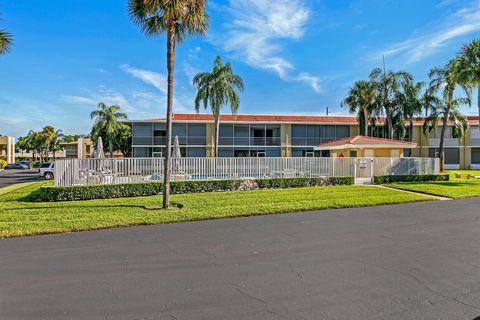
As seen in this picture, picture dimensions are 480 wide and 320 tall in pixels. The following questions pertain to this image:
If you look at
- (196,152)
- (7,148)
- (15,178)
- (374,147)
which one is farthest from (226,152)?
(7,148)

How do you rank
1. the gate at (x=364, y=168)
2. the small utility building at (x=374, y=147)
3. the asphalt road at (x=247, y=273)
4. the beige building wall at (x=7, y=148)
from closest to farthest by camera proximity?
the asphalt road at (x=247, y=273)
the gate at (x=364, y=168)
the small utility building at (x=374, y=147)
the beige building wall at (x=7, y=148)

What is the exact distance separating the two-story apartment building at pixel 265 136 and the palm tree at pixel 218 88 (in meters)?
7.33

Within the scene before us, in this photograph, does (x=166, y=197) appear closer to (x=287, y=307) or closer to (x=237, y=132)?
(x=287, y=307)

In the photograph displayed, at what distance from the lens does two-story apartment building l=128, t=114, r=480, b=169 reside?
3606 centimetres

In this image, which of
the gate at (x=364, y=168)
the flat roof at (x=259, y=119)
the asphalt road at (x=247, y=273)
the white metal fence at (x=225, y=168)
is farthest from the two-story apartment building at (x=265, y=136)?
the asphalt road at (x=247, y=273)

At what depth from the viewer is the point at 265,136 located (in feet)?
127

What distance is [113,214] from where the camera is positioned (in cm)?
1045

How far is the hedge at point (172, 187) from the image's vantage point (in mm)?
13461

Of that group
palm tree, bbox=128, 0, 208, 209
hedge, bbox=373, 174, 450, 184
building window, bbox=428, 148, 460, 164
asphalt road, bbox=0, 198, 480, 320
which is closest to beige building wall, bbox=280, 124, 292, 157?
hedge, bbox=373, 174, 450, 184

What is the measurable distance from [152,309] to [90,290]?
3.94 feet

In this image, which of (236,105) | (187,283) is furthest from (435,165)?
(187,283)

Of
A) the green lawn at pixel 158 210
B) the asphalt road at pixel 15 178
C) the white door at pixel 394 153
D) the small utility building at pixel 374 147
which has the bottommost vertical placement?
the green lawn at pixel 158 210

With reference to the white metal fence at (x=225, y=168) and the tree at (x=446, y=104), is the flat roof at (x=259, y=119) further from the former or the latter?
Answer: the white metal fence at (x=225, y=168)

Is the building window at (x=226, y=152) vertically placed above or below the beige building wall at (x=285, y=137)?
below
